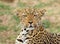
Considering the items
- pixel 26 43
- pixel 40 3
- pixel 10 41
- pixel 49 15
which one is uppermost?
pixel 40 3

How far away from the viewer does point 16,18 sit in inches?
597

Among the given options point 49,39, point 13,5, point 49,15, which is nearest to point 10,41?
point 49,15

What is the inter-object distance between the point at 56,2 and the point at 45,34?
10.7 meters

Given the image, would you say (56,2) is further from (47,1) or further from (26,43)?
(26,43)

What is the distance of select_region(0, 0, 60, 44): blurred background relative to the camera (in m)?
13.5

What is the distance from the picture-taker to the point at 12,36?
43.8ft

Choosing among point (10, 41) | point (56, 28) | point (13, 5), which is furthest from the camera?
point (13, 5)

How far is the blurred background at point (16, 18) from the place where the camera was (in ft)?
44.2

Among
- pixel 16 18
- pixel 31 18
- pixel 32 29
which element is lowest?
pixel 32 29

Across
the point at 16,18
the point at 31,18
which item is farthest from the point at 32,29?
the point at 16,18

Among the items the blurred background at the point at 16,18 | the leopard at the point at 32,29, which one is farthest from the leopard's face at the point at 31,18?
the blurred background at the point at 16,18

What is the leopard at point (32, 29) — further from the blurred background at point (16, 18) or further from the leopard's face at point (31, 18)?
the blurred background at point (16, 18)

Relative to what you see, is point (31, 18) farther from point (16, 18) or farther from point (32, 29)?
point (16, 18)

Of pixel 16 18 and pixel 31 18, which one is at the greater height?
pixel 16 18
